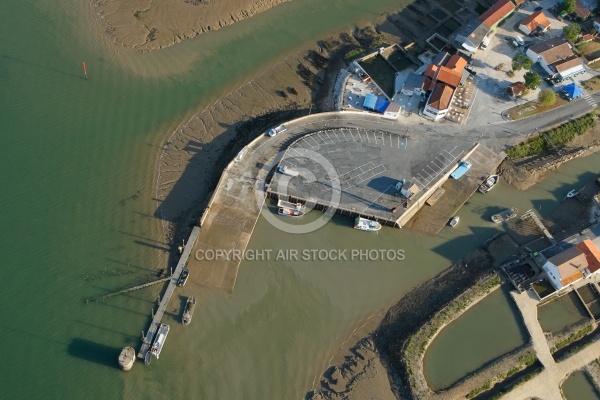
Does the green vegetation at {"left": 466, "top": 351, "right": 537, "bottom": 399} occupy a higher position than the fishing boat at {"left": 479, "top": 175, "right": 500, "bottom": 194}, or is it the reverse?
the fishing boat at {"left": 479, "top": 175, "right": 500, "bottom": 194}

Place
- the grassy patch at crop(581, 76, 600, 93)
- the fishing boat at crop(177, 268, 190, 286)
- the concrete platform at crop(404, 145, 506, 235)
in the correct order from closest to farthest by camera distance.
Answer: the fishing boat at crop(177, 268, 190, 286) → the concrete platform at crop(404, 145, 506, 235) → the grassy patch at crop(581, 76, 600, 93)

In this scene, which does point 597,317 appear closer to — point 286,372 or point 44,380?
point 286,372

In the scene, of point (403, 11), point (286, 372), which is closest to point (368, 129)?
point (403, 11)

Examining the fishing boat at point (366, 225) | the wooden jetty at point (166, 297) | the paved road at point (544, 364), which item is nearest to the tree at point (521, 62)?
the fishing boat at point (366, 225)

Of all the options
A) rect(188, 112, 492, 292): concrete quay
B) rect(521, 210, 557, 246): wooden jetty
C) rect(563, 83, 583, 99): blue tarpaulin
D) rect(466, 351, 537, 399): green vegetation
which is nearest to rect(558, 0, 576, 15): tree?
rect(563, 83, 583, 99): blue tarpaulin

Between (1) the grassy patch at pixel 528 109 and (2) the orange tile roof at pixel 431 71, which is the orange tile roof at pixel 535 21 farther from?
(2) the orange tile roof at pixel 431 71

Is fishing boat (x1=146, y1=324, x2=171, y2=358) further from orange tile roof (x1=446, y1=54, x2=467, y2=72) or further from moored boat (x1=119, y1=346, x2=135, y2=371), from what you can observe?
orange tile roof (x1=446, y1=54, x2=467, y2=72)
